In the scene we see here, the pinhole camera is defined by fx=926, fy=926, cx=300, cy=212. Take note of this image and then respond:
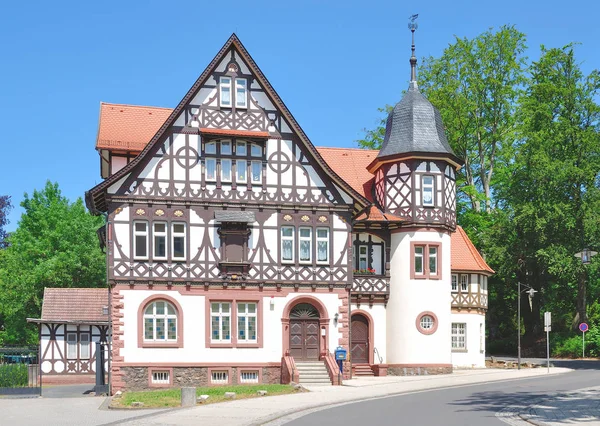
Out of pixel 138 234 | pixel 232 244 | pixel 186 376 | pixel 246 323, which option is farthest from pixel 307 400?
pixel 138 234

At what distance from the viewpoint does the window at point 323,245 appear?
36812 mm

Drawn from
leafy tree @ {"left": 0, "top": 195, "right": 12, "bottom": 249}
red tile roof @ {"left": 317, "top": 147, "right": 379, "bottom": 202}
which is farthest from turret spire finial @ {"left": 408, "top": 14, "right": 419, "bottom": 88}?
leafy tree @ {"left": 0, "top": 195, "right": 12, "bottom": 249}

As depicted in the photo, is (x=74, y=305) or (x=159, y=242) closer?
(x=159, y=242)

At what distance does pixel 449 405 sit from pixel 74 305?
2498 cm

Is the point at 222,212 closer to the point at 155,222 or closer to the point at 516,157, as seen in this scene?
the point at 155,222

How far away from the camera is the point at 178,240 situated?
3534cm

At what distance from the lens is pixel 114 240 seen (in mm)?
34406

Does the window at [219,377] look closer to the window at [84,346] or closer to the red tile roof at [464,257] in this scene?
the window at [84,346]

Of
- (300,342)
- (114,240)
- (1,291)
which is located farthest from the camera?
(1,291)

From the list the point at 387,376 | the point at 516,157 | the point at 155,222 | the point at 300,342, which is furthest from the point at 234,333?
the point at 516,157

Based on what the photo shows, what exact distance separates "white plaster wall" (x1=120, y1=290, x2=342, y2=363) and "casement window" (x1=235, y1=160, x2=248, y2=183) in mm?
4719

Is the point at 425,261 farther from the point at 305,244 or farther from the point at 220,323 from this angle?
the point at 220,323

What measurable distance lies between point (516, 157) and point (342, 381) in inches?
1079

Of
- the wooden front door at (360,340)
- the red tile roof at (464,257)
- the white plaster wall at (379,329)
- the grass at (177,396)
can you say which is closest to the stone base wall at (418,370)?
the white plaster wall at (379,329)
